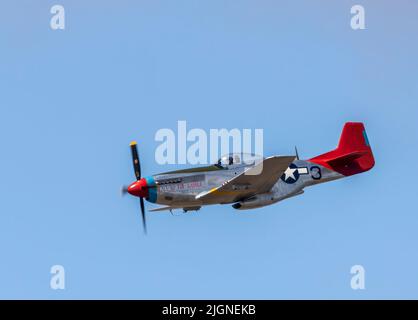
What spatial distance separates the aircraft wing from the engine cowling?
0.19m

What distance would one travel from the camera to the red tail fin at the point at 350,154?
141ft

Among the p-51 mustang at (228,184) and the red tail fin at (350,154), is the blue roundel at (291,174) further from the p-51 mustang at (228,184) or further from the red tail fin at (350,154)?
the red tail fin at (350,154)

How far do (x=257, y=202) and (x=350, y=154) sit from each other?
454 cm

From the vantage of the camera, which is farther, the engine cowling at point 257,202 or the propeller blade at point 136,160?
the propeller blade at point 136,160

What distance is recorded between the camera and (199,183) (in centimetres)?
4069

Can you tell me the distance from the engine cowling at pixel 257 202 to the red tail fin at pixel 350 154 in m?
2.76

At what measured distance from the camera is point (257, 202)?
4091 centimetres

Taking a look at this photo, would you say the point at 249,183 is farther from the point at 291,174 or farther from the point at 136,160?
the point at 136,160

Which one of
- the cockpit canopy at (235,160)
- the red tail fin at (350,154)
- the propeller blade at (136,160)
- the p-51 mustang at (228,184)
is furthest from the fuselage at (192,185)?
the red tail fin at (350,154)

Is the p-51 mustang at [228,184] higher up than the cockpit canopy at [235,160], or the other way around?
the cockpit canopy at [235,160]

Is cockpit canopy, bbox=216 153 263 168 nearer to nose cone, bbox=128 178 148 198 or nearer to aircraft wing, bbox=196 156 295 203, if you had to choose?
aircraft wing, bbox=196 156 295 203
